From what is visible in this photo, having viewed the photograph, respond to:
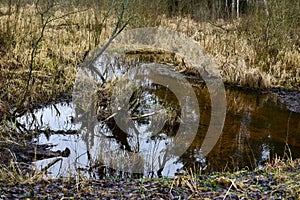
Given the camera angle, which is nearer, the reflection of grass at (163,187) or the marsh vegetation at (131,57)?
the reflection of grass at (163,187)

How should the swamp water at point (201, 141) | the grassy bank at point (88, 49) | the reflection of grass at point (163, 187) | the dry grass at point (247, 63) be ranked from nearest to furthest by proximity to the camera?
the reflection of grass at point (163, 187), the swamp water at point (201, 141), the grassy bank at point (88, 49), the dry grass at point (247, 63)

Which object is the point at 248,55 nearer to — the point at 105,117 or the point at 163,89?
the point at 163,89

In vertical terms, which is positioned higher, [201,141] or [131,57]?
[131,57]

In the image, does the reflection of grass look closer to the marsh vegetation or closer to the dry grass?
the marsh vegetation

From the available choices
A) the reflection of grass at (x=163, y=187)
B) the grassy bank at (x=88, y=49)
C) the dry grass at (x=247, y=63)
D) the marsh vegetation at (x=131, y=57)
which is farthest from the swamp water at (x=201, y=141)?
the dry grass at (x=247, y=63)

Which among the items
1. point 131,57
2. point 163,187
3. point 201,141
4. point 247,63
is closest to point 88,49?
point 131,57

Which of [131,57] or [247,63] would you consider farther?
[131,57]

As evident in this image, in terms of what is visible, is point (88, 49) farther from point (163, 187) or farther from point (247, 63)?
point (163, 187)

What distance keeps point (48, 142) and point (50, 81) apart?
8.97 feet

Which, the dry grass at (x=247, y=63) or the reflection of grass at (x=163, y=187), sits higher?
the dry grass at (x=247, y=63)

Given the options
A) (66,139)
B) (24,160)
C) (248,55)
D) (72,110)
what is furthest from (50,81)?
(248,55)

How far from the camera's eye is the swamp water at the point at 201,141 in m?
5.32

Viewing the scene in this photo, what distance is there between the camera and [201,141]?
632 centimetres

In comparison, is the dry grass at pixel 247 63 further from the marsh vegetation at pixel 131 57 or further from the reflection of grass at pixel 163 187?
the reflection of grass at pixel 163 187
